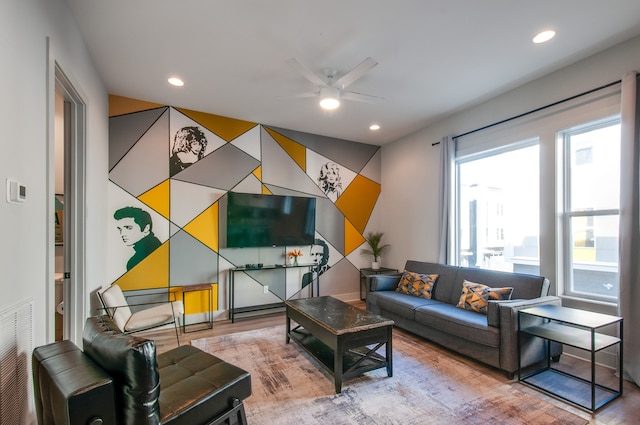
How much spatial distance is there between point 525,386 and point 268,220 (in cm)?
355

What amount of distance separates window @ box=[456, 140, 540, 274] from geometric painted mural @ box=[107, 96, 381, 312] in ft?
6.50

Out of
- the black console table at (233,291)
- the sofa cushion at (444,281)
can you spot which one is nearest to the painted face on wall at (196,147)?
the black console table at (233,291)

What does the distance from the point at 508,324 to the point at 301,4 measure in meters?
3.12

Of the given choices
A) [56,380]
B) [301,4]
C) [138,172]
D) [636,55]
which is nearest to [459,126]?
[636,55]

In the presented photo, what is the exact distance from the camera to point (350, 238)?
5629mm

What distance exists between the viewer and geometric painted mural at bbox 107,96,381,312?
3.88 m

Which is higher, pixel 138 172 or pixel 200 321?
pixel 138 172

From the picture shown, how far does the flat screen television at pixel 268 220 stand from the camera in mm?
4441

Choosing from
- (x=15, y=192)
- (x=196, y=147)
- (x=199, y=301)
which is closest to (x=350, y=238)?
(x=199, y=301)

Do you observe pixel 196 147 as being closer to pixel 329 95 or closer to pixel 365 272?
pixel 329 95

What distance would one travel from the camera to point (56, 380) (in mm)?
1223

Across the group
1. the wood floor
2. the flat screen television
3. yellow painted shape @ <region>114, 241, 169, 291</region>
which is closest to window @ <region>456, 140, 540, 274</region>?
the wood floor

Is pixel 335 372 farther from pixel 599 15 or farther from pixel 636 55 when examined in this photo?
pixel 636 55

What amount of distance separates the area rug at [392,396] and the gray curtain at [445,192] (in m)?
1.65
